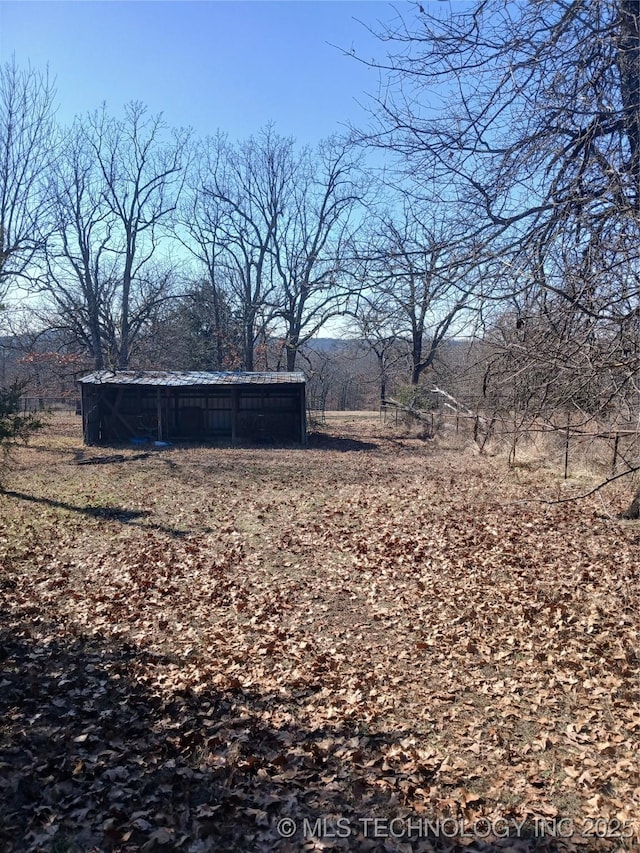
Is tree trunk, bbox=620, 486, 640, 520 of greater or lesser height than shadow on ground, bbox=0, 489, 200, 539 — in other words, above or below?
above

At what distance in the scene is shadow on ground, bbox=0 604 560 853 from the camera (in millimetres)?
3061

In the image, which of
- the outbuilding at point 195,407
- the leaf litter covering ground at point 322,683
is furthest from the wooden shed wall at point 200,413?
the leaf litter covering ground at point 322,683

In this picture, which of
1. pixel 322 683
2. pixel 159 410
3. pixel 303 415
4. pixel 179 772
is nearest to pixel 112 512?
pixel 322 683

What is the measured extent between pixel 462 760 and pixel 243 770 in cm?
142

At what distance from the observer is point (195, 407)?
77.7ft

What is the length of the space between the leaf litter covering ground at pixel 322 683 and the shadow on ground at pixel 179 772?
16 mm

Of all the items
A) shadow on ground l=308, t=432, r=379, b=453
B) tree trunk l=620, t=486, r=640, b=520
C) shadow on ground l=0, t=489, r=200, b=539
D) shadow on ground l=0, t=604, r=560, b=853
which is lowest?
shadow on ground l=0, t=604, r=560, b=853

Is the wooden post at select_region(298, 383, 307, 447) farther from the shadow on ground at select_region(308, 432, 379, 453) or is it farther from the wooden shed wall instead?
the shadow on ground at select_region(308, 432, 379, 453)

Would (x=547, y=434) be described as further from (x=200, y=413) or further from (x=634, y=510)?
(x=200, y=413)

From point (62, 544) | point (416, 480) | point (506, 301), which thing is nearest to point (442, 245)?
point (506, 301)

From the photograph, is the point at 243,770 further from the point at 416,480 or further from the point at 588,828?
the point at 416,480

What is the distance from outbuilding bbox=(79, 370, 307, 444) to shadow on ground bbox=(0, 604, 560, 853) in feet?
58.2

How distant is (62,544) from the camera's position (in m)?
8.75

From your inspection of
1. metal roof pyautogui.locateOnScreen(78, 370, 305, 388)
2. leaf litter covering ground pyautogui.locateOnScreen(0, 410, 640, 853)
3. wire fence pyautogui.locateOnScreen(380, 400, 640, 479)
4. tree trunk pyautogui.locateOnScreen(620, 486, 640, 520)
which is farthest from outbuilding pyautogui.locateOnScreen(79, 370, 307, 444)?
tree trunk pyautogui.locateOnScreen(620, 486, 640, 520)
